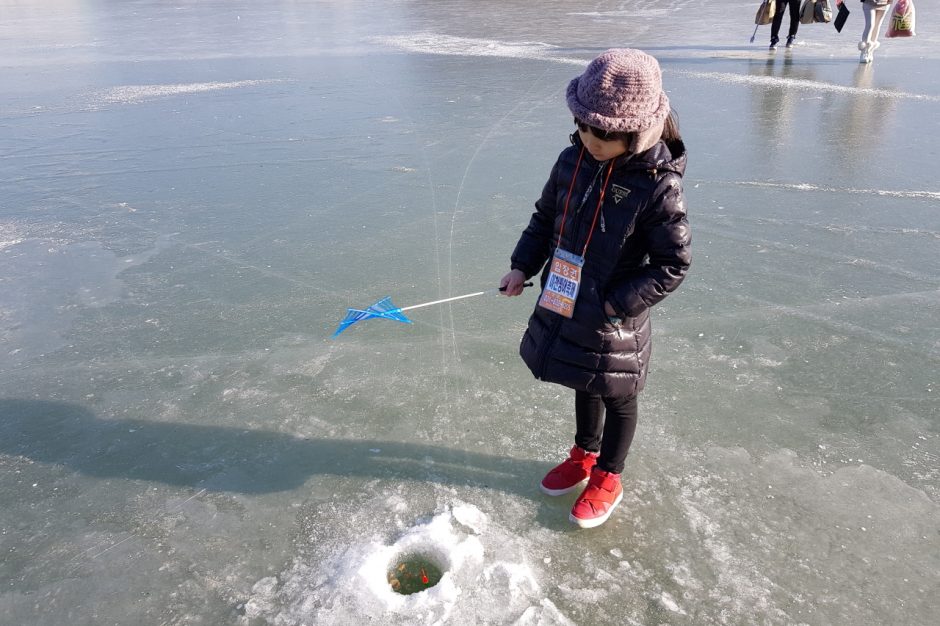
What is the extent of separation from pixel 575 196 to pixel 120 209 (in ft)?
13.7

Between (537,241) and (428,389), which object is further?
(428,389)

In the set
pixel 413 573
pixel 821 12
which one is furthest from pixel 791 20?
pixel 413 573

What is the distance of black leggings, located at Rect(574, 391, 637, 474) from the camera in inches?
95.0

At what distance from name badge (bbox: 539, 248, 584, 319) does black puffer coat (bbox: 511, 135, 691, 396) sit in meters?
0.02

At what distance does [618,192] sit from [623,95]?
0.29m

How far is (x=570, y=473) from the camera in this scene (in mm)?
2602

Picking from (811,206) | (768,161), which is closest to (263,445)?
(811,206)

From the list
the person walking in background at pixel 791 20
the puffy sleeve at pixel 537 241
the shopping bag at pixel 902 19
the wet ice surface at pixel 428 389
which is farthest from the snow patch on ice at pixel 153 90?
the shopping bag at pixel 902 19

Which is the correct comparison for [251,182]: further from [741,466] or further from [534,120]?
[741,466]

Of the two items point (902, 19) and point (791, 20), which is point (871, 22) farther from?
point (791, 20)

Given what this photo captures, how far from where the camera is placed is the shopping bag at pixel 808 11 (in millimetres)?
10492

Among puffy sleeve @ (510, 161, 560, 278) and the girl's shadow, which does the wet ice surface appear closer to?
the girl's shadow

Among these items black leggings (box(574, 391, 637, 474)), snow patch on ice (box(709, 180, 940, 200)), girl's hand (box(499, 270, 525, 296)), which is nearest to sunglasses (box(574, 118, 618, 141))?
girl's hand (box(499, 270, 525, 296))

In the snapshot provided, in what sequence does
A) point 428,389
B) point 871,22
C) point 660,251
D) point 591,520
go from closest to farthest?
point 660,251 → point 591,520 → point 428,389 → point 871,22
